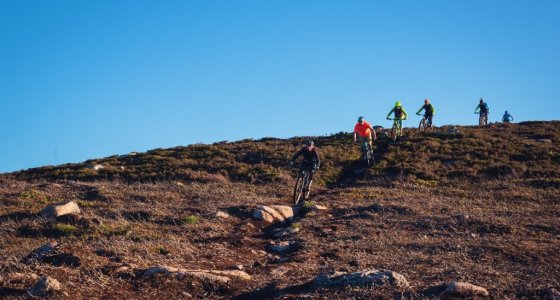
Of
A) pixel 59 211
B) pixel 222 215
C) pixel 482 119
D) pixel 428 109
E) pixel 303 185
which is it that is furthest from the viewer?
pixel 482 119

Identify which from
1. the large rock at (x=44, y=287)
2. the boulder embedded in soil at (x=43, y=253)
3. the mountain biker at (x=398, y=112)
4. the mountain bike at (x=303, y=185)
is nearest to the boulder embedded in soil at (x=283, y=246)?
the boulder embedded in soil at (x=43, y=253)

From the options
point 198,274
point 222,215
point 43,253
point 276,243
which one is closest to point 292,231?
point 276,243

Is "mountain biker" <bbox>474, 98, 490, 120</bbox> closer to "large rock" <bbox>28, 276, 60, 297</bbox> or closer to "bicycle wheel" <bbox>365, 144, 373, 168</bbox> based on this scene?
"bicycle wheel" <bbox>365, 144, 373, 168</bbox>

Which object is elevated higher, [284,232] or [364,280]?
[364,280]

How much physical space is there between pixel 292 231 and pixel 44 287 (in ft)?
24.1

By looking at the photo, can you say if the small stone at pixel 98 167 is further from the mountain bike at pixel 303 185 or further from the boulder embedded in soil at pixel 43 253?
the boulder embedded in soil at pixel 43 253

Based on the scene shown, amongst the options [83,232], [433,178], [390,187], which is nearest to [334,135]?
[433,178]

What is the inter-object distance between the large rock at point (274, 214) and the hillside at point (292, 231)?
0.68 ft

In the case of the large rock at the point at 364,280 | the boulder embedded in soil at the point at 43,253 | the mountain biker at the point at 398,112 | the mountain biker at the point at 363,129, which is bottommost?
the boulder embedded in soil at the point at 43,253

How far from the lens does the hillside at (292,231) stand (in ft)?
26.8

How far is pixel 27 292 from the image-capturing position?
23.9 feet

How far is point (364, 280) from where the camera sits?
7668mm

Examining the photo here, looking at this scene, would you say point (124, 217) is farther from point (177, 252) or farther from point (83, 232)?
point (177, 252)

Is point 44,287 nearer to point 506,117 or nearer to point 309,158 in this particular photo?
point 309,158
